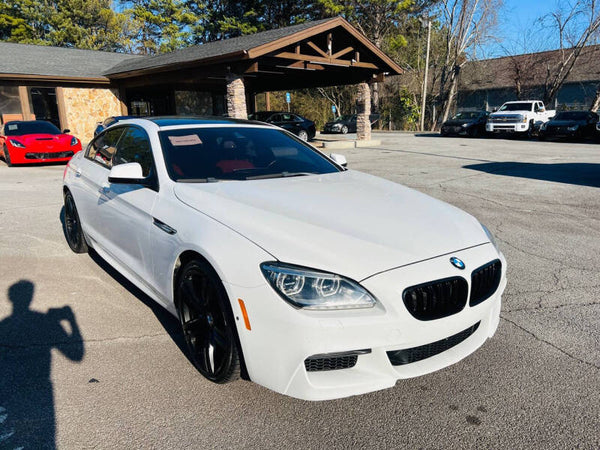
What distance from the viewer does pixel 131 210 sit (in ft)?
11.0

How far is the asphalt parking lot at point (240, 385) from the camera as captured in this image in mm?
2303

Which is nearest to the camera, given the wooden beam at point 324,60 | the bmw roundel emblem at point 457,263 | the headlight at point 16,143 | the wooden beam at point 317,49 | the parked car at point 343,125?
the bmw roundel emblem at point 457,263

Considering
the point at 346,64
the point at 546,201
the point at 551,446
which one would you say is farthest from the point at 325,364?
the point at 346,64

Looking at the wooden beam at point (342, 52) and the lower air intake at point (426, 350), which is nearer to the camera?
the lower air intake at point (426, 350)

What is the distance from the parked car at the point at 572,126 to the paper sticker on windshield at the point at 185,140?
22893mm

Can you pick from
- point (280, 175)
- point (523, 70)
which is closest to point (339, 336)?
point (280, 175)

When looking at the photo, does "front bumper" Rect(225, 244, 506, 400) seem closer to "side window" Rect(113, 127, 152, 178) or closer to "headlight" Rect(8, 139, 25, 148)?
"side window" Rect(113, 127, 152, 178)

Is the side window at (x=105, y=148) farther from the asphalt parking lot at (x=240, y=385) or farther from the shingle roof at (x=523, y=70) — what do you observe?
the shingle roof at (x=523, y=70)

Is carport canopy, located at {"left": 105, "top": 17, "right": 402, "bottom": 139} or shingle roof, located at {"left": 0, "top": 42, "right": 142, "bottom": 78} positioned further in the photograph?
shingle roof, located at {"left": 0, "top": 42, "right": 142, "bottom": 78}

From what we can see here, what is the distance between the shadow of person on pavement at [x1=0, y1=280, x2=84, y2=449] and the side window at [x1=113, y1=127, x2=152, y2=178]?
1337 mm

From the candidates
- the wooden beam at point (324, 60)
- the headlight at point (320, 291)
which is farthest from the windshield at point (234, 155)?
the wooden beam at point (324, 60)

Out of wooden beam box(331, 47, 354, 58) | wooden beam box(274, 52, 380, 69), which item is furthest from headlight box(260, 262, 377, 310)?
wooden beam box(331, 47, 354, 58)

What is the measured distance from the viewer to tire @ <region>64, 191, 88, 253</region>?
495 cm

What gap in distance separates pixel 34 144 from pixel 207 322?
13.2m
